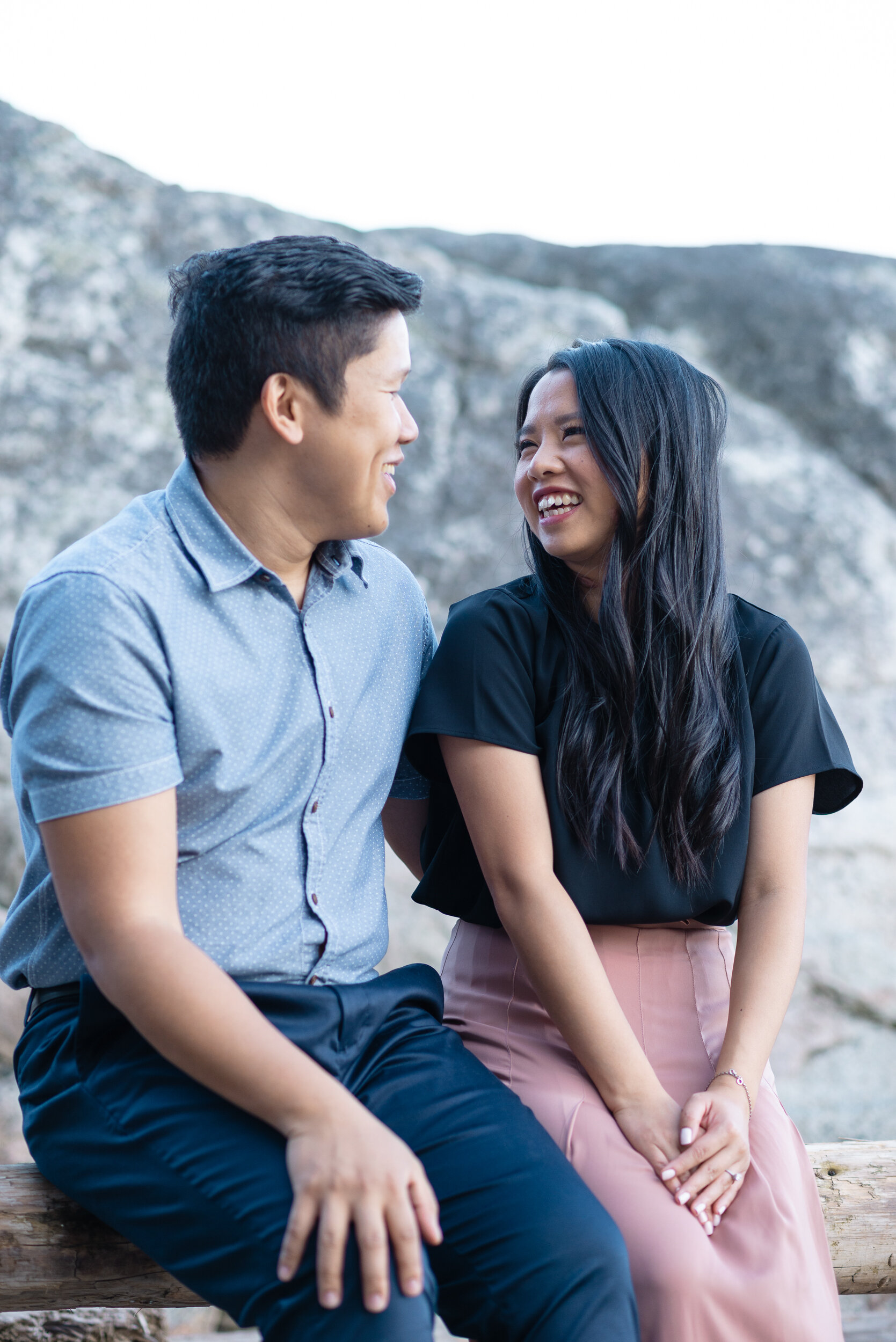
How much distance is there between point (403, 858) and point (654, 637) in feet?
1.96

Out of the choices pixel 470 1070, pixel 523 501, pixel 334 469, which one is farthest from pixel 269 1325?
pixel 523 501

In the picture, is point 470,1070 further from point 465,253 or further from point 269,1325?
point 465,253

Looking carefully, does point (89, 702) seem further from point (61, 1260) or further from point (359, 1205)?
point (61, 1260)

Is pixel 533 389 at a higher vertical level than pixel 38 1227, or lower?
higher

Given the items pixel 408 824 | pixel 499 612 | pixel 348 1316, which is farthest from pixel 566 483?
pixel 348 1316

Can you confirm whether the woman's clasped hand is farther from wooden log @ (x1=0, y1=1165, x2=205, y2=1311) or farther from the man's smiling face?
the man's smiling face

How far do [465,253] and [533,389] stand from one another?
4.31 metres

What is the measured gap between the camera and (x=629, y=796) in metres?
1.73

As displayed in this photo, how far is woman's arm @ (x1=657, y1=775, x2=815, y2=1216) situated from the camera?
148 centimetres

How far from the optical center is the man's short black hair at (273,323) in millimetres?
1476

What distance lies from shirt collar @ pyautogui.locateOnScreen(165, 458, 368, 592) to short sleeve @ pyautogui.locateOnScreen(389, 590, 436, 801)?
16.9 inches

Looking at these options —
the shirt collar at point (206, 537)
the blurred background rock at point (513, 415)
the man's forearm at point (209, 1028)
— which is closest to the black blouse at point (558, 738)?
the shirt collar at point (206, 537)

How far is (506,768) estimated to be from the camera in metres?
1.66

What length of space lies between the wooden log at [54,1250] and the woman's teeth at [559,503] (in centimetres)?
118
